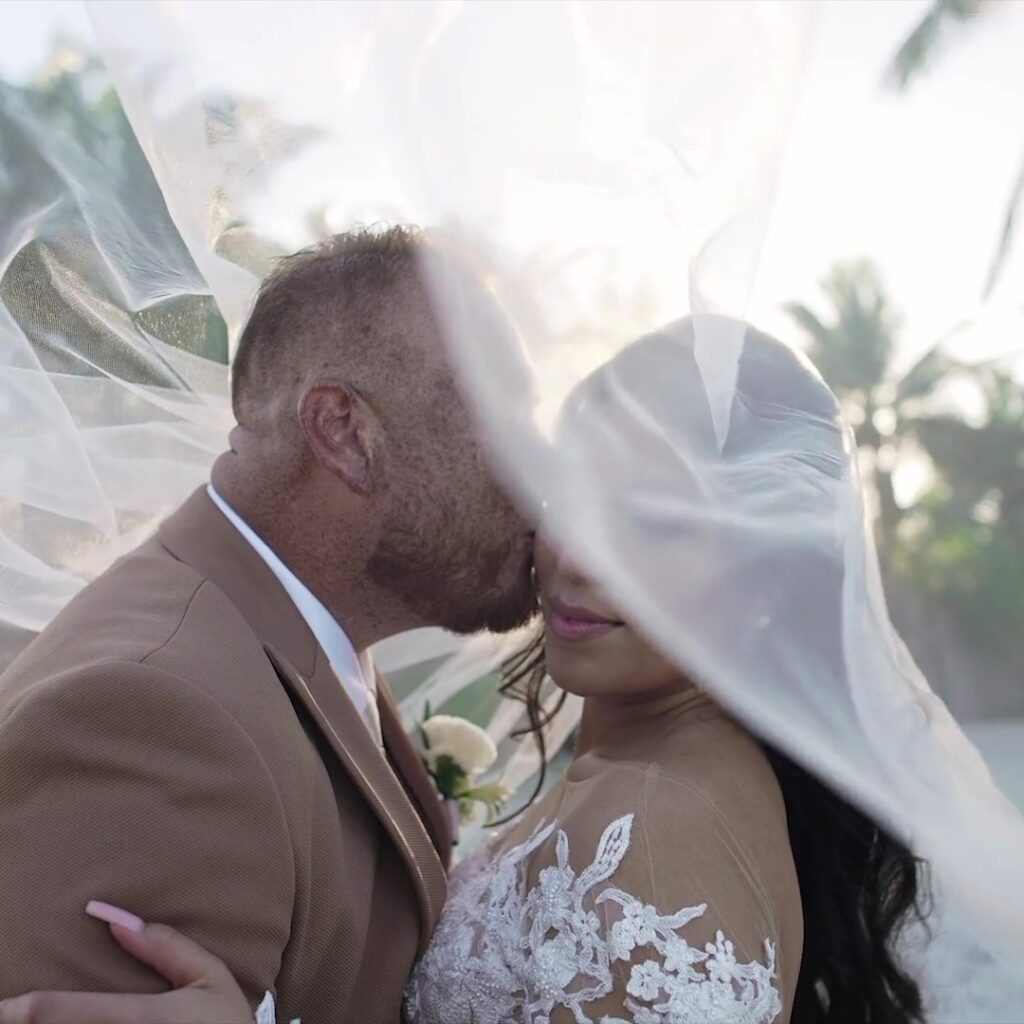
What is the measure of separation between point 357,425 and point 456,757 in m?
1.20

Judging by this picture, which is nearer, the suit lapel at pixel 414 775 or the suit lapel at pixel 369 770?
the suit lapel at pixel 369 770

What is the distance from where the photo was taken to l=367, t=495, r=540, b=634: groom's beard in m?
2.69

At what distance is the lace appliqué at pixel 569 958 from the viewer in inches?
78.6

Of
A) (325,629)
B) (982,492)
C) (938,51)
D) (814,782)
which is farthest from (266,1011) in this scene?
(982,492)

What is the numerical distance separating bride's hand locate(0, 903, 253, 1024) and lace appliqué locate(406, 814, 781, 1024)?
59 cm

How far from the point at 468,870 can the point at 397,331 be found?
127 cm

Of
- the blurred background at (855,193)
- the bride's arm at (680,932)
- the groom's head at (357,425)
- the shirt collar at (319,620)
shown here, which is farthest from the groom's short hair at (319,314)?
the bride's arm at (680,932)

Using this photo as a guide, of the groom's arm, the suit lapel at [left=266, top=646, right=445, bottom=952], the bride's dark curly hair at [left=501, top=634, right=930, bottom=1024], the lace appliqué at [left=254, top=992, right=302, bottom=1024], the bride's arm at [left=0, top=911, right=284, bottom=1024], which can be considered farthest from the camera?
the bride's dark curly hair at [left=501, top=634, right=930, bottom=1024]

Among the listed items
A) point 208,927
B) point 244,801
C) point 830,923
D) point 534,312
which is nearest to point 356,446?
point 534,312

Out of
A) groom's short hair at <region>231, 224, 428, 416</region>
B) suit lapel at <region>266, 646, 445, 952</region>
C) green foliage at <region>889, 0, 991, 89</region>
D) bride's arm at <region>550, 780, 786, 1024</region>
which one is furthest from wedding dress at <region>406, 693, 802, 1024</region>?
green foliage at <region>889, 0, 991, 89</region>

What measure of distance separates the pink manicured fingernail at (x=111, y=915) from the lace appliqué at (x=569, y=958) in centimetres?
75

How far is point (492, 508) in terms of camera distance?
2746 millimetres

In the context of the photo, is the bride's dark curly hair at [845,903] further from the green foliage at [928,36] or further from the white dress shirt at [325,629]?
the green foliage at [928,36]

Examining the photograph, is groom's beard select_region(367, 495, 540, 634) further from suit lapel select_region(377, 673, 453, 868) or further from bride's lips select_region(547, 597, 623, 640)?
suit lapel select_region(377, 673, 453, 868)
